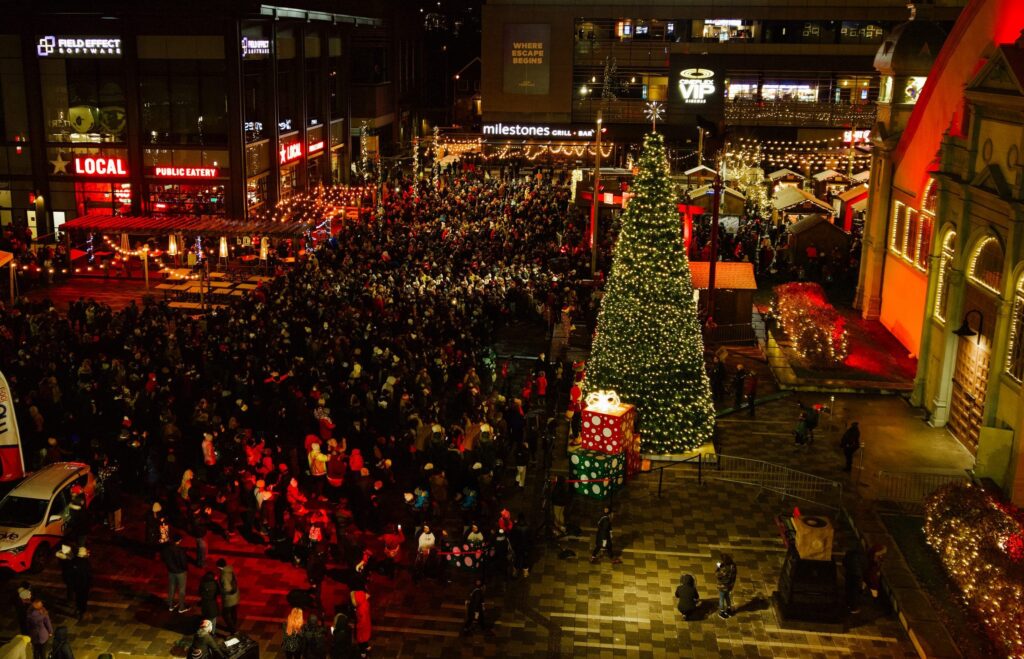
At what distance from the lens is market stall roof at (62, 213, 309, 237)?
3809cm

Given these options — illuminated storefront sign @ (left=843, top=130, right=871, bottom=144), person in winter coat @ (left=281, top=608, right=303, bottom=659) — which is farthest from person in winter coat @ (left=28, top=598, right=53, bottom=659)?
illuminated storefront sign @ (left=843, top=130, right=871, bottom=144)

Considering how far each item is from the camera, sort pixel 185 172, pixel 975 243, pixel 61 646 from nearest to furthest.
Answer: pixel 61 646 < pixel 975 243 < pixel 185 172

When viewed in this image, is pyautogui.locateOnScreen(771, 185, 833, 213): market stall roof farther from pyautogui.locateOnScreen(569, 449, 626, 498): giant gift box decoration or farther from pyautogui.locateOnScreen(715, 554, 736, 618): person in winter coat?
pyautogui.locateOnScreen(715, 554, 736, 618): person in winter coat

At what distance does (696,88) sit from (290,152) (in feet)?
91.1

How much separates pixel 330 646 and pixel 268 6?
3809 cm

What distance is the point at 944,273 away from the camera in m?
25.5

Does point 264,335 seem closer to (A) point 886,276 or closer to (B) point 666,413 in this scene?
(B) point 666,413

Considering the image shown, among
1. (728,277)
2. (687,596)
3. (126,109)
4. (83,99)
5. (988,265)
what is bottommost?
(687,596)

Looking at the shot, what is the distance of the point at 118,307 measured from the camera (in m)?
35.5

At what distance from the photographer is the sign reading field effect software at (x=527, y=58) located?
219 feet

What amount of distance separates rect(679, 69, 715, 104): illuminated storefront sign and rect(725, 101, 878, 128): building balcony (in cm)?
315

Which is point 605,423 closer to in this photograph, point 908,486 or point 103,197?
point 908,486

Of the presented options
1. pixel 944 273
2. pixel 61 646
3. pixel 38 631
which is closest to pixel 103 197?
pixel 38 631

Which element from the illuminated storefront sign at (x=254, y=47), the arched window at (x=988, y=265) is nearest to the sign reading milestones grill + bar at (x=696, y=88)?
the illuminated storefront sign at (x=254, y=47)
